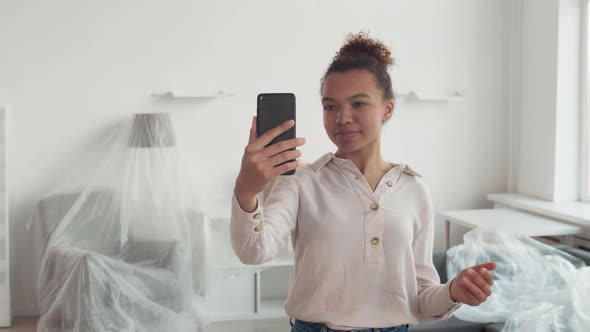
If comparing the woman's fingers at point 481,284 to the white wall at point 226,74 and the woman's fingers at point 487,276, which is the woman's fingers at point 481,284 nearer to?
the woman's fingers at point 487,276

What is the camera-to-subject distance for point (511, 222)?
3408 millimetres

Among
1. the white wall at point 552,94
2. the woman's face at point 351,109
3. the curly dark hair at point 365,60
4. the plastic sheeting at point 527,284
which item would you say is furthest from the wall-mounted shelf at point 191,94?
the woman's face at point 351,109

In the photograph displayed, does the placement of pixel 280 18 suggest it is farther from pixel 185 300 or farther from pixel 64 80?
pixel 185 300

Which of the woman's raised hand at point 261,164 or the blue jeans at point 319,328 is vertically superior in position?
the woman's raised hand at point 261,164

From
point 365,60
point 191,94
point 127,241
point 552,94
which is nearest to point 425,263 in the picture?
point 365,60

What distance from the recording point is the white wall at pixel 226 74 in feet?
11.8

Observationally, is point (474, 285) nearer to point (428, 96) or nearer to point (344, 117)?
point (344, 117)

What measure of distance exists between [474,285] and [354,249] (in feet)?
0.70

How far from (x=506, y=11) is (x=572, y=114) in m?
0.84

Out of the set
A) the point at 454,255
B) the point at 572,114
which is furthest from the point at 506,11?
the point at 454,255

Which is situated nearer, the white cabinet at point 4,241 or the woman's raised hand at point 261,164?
the woman's raised hand at point 261,164

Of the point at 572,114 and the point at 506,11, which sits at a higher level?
the point at 506,11

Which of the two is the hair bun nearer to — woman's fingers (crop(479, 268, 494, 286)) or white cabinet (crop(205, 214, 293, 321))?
woman's fingers (crop(479, 268, 494, 286))

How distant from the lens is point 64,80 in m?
3.61
